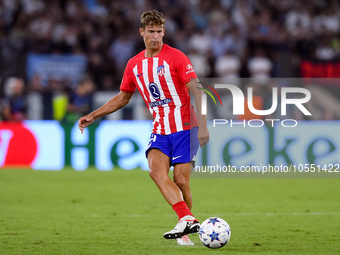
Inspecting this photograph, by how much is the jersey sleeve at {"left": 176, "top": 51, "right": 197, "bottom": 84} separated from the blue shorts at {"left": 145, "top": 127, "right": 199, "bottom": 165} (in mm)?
526

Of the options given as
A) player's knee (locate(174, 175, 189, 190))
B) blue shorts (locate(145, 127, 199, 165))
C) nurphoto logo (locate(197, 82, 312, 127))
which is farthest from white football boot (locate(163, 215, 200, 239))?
nurphoto logo (locate(197, 82, 312, 127))

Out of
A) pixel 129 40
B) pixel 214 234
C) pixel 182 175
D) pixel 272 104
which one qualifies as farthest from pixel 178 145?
pixel 129 40

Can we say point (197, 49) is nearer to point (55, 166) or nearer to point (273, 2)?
point (273, 2)

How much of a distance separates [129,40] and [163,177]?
42.1 ft

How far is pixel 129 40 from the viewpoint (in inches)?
749

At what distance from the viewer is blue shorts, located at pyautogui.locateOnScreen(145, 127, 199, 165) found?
21.9 feet

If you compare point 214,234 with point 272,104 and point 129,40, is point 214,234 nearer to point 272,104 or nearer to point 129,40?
point 272,104

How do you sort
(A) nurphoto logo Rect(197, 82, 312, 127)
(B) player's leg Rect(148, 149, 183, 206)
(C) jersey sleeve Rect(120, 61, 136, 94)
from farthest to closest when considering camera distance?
(A) nurphoto logo Rect(197, 82, 312, 127), (C) jersey sleeve Rect(120, 61, 136, 94), (B) player's leg Rect(148, 149, 183, 206)

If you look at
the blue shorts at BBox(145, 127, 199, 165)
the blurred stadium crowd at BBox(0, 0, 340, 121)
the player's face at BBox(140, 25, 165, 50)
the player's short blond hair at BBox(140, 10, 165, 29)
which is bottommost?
the blue shorts at BBox(145, 127, 199, 165)

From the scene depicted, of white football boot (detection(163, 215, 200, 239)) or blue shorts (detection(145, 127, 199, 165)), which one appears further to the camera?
blue shorts (detection(145, 127, 199, 165))

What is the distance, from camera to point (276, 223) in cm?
834

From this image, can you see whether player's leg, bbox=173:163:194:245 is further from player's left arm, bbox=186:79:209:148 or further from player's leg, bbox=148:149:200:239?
player's left arm, bbox=186:79:209:148

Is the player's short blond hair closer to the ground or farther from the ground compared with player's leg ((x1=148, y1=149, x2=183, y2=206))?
farther from the ground

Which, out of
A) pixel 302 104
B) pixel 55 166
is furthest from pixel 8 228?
pixel 302 104
